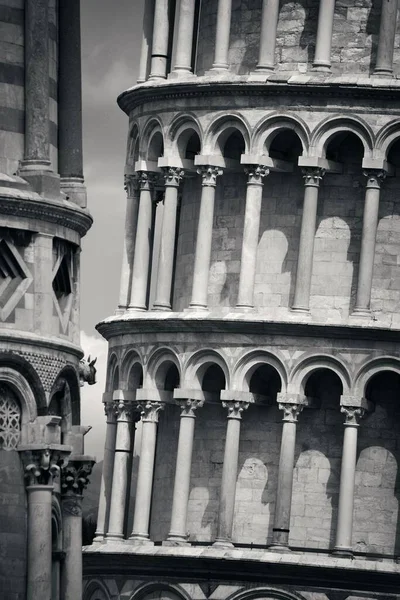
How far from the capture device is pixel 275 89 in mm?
72375

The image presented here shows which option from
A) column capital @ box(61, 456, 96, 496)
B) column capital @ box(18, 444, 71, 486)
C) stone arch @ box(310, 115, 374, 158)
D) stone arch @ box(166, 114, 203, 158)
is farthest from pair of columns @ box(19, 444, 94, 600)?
stone arch @ box(166, 114, 203, 158)

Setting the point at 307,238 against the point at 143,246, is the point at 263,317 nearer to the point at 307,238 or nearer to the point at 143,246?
the point at 307,238

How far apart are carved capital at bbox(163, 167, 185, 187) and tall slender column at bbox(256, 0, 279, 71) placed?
10.4 feet

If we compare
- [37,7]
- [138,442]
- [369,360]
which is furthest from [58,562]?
[138,442]

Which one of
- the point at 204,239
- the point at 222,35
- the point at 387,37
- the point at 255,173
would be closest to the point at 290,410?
the point at 204,239

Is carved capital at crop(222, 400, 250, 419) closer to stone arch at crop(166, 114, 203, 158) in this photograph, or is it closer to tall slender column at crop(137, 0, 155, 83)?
stone arch at crop(166, 114, 203, 158)

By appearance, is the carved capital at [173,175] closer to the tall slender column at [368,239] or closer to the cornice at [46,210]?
the tall slender column at [368,239]

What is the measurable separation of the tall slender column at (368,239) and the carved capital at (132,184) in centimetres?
668

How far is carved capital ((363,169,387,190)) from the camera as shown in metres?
71.9

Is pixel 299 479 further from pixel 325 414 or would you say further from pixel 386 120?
pixel 386 120

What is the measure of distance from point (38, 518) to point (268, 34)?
113 feet

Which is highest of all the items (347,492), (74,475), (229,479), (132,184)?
(132,184)

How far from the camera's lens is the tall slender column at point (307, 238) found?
71.9m

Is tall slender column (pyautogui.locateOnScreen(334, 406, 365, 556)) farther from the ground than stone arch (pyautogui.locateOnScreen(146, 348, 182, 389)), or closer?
closer
